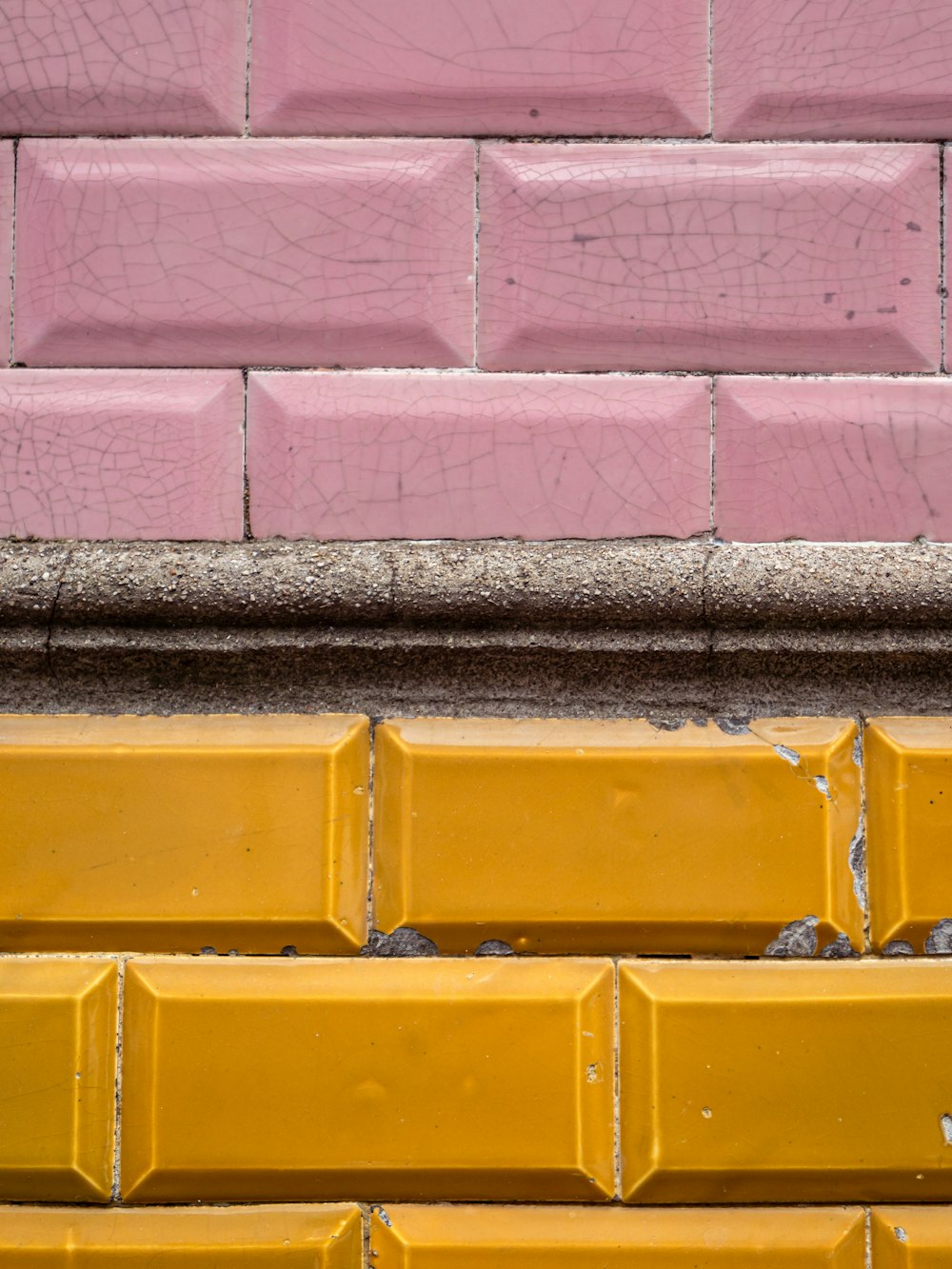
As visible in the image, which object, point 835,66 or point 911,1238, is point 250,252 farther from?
point 911,1238

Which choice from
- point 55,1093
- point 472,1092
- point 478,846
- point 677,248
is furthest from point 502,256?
point 55,1093

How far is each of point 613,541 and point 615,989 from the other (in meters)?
0.64

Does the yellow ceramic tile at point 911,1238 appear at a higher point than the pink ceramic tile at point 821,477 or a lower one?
lower

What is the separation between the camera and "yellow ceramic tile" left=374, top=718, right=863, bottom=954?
118cm

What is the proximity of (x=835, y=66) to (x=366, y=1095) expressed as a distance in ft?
5.30

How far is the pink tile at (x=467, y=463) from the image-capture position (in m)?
1.23

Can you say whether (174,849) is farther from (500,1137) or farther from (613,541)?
(613,541)

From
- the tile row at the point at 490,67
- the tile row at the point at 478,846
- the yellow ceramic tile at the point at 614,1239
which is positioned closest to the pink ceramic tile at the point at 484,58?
the tile row at the point at 490,67

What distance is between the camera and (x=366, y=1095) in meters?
1.16

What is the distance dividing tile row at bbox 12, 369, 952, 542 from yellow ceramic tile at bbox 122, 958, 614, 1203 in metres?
0.66

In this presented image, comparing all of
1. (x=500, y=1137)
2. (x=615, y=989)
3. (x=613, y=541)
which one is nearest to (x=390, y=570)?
(x=613, y=541)

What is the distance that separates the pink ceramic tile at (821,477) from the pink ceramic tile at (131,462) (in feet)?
2.37

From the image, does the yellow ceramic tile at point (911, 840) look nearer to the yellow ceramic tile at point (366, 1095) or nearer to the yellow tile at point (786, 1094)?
the yellow tile at point (786, 1094)

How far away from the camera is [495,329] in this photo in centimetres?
124
